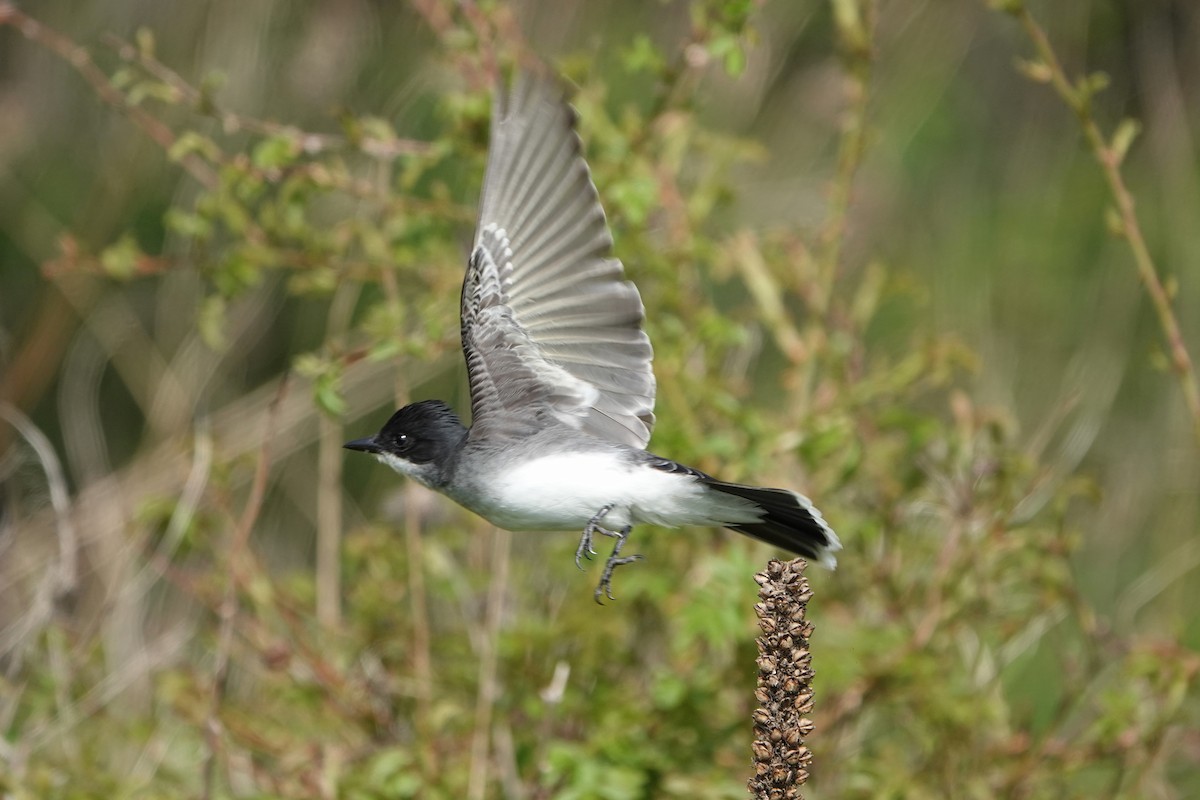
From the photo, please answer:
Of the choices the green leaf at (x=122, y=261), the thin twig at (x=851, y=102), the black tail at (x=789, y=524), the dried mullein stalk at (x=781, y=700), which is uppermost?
the thin twig at (x=851, y=102)

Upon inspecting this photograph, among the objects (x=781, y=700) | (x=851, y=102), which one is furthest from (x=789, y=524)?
(x=851, y=102)

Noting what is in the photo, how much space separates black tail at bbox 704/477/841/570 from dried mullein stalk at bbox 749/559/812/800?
2.56ft

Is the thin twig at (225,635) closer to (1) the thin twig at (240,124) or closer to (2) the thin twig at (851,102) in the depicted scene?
(1) the thin twig at (240,124)

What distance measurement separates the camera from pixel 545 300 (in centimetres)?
312

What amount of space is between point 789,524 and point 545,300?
63cm

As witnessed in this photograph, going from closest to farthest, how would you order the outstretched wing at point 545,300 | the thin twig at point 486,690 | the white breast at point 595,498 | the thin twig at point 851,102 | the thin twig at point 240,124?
the white breast at point 595,498
the outstretched wing at point 545,300
the thin twig at point 486,690
the thin twig at point 240,124
the thin twig at point 851,102

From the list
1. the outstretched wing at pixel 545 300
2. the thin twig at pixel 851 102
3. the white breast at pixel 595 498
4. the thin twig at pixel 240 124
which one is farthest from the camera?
the thin twig at pixel 851 102

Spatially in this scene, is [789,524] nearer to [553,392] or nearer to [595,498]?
[595,498]

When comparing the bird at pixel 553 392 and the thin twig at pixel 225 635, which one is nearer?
the bird at pixel 553 392

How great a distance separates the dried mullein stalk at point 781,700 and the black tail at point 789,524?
780 mm

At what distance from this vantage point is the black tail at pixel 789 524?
111 inches

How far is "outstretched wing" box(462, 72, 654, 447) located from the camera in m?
2.96

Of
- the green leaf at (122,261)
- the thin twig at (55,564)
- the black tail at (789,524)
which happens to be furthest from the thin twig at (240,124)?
the black tail at (789,524)

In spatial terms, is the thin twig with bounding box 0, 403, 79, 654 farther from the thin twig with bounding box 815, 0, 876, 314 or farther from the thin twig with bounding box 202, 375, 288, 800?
the thin twig with bounding box 815, 0, 876, 314
